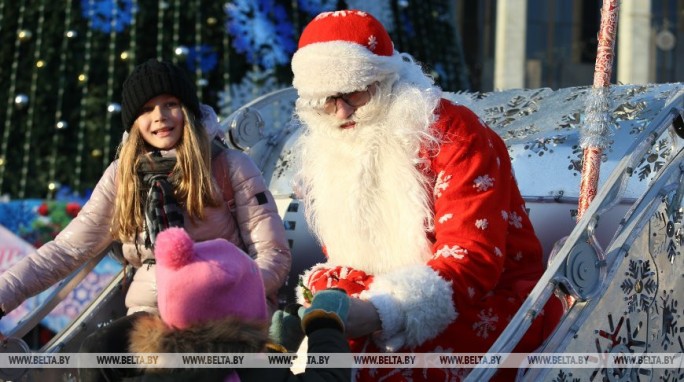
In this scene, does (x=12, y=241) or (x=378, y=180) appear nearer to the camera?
(x=378, y=180)

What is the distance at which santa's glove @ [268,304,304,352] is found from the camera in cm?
348

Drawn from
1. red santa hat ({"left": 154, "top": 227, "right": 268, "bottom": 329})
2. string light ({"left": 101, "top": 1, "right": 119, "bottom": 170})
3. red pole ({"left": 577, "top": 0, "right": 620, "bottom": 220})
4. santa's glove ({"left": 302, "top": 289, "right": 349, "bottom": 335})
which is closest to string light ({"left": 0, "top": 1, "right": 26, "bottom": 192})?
string light ({"left": 101, "top": 1, "right": 119, "bottom": 170})

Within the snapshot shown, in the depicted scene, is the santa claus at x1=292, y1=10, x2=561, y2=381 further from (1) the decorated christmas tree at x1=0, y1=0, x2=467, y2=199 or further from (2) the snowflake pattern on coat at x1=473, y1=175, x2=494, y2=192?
(1) the decorated christmas tree at x1=0, y1=0, x2=467, y2=199

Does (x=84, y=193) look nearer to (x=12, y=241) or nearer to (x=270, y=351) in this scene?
(x=12, y=241)

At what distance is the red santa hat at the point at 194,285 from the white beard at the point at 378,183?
2.43 feet

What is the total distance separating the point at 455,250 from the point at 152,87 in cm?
128

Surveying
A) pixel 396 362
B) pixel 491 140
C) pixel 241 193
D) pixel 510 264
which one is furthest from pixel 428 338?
pixel 241 193

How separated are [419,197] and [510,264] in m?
0.34

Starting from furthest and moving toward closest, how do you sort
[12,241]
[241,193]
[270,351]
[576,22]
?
1. [576,22]
2. [12,241]
3. [241,193]
4. [270,351]

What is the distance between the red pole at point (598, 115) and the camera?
354cm

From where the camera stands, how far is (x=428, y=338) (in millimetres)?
3035

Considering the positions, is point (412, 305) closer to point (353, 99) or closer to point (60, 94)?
point (353, 99)

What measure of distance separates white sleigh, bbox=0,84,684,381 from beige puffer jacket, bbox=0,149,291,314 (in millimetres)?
220

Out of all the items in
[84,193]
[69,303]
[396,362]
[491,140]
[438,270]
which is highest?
[491,140]
